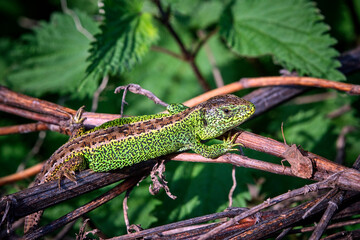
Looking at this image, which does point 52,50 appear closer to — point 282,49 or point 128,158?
point 128,158

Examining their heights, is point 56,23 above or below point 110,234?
above

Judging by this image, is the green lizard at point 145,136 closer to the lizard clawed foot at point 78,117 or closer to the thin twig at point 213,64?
the lizard clawed foot at point 78,117

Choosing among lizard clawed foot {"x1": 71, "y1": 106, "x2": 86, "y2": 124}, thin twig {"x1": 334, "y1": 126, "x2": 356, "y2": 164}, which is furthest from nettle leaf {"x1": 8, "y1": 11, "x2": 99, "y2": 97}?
thin twig {"x1": 334, "y1": 126, "x2": 356, "y2": 164}

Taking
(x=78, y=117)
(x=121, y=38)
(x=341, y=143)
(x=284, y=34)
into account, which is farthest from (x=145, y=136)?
(x=341, y=143)

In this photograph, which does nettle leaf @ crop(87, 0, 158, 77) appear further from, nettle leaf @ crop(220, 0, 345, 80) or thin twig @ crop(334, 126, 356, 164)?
thin twig @ crop(334, 126, 356, 164)

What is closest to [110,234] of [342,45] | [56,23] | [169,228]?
[169,228]

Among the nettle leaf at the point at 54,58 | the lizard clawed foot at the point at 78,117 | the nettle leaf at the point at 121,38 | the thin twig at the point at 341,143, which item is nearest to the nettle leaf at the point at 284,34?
the nettle leaf at the point at 121,38

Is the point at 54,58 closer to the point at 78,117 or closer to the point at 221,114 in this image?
the point at 78,117
